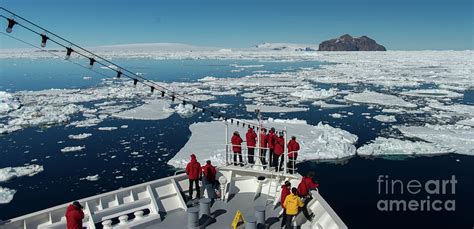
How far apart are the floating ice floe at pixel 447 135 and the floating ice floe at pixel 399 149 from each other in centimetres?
66

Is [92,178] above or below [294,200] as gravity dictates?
below

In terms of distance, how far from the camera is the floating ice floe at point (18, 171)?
12992 mm

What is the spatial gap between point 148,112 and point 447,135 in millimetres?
16709

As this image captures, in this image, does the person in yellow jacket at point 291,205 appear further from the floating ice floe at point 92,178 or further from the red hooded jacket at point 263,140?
the floating ice floe at point 92,178

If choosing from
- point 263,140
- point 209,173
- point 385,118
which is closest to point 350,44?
point 385,118

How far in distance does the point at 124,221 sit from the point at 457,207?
375 inches

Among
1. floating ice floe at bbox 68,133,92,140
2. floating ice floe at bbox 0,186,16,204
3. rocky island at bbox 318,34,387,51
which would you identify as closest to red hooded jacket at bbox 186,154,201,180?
floating ice floe at bbox 0,186,16,204

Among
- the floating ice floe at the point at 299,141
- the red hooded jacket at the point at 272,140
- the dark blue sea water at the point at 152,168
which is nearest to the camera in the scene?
the red hooded jacket at the point at 272,140

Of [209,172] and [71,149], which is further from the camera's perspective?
[71,149]

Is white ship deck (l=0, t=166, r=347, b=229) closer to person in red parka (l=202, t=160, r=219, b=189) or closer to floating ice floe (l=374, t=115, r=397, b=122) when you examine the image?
person in red parka (l=202, t=160, r=219, b=189)

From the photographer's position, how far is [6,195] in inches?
457

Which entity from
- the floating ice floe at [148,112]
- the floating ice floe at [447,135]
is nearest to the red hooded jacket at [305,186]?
the floating ice floe at [447,135]

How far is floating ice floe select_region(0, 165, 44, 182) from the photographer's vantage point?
1299 cm

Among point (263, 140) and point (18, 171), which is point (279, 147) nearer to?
point (263, 140)
